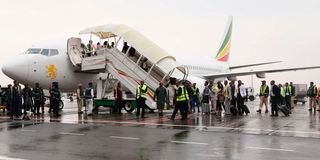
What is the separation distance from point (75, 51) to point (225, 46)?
963 inches

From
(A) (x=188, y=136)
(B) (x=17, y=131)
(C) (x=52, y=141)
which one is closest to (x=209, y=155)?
(A) (x=188, y=136)

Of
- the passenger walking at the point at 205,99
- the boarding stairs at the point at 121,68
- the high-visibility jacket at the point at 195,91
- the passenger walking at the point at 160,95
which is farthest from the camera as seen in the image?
the high-visibility jacket at the point at 195,91

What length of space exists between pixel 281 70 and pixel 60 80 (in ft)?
53.1

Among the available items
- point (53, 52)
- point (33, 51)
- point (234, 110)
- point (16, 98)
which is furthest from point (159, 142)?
point (33, 51)

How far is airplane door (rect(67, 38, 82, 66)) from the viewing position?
749 inches

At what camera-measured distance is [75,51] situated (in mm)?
19656

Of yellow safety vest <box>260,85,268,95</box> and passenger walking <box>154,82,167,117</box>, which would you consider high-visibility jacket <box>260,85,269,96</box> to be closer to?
yellow safety vest <box>260,85,268,95</box>

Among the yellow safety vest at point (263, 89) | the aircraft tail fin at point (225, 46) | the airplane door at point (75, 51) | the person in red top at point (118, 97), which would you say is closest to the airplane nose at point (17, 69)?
the airplane door at point (75, 51)

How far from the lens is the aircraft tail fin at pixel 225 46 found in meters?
40.6

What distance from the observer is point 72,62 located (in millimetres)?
18844

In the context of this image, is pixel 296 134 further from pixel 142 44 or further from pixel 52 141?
pixel 142 44

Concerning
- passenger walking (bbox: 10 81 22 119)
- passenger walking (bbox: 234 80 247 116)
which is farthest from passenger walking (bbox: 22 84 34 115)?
passenger walking (bbox: 234 80 247 116)

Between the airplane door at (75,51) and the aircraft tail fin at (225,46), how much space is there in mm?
22878

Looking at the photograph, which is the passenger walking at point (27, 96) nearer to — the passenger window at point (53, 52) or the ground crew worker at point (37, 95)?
the ground crew worker at point (37, 95)
